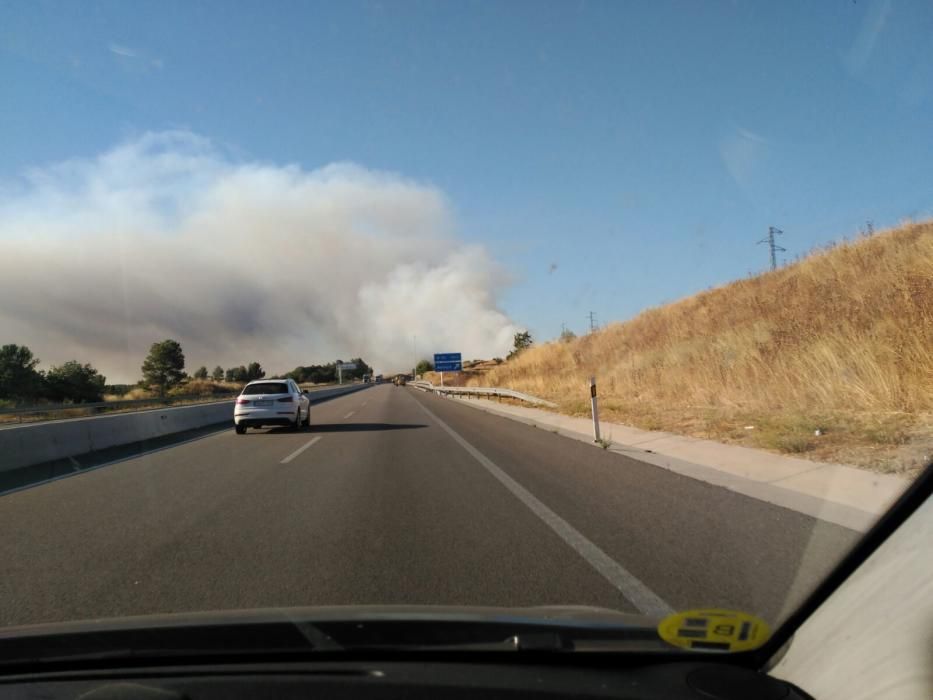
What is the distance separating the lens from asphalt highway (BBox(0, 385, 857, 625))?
489 cm

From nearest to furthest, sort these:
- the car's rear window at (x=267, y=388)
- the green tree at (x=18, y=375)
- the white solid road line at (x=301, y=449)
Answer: the white solid road line at (x=301, y=449) < the car's rear window at (x=267, y=388) < the green tree at (x=18, y=375)

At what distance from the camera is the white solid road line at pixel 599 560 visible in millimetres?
4543

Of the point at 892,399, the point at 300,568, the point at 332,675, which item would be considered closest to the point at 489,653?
the point at 332,675

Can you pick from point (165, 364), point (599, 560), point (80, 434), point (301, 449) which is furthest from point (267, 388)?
point (165, 364)

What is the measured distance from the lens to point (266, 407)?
20141mm

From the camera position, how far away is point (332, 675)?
9.68 feet

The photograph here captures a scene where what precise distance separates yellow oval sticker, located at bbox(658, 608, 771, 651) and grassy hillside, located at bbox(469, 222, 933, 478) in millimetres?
5720

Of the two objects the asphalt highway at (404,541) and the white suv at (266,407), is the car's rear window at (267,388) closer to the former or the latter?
the white suv at (266,407)

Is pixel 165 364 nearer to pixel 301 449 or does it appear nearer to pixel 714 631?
A: pixel 301 449

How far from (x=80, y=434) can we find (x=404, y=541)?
13516 millimetres

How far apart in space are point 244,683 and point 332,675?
14.6 inches

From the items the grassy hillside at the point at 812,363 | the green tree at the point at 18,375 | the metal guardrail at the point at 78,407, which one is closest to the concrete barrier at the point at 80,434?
the grassy hillside at the point at 812,363

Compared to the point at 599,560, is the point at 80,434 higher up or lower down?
higher up

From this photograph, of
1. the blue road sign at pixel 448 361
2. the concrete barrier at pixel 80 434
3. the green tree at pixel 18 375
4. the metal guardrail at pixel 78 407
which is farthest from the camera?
the blue road sign at pixel 448 361
